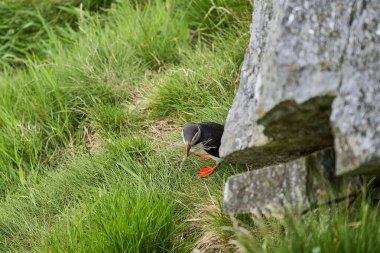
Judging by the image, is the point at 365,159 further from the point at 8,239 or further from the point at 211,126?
the point at 8,239

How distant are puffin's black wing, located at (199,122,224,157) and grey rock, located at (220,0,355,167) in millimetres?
1178

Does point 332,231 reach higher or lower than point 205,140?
higher

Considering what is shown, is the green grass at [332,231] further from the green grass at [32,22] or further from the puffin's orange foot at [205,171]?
the green grass at [32,22]

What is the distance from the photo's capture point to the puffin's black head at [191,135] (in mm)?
4977

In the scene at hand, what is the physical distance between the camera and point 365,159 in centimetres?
303

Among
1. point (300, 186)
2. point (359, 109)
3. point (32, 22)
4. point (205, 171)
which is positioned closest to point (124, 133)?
point (205, 171)

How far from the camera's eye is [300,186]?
3.53 meters

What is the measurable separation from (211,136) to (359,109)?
205cm

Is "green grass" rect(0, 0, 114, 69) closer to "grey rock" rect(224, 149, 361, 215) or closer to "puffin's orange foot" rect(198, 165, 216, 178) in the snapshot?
"puffin's orange foot" rect(198, 165, 216, 178)

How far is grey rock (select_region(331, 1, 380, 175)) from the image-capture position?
3061mm

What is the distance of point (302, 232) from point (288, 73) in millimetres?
795

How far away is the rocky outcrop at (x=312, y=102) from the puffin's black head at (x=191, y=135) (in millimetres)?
1126

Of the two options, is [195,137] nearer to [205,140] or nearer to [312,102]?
[205,140]

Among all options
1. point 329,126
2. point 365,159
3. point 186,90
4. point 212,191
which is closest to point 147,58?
Result: point 186,90
